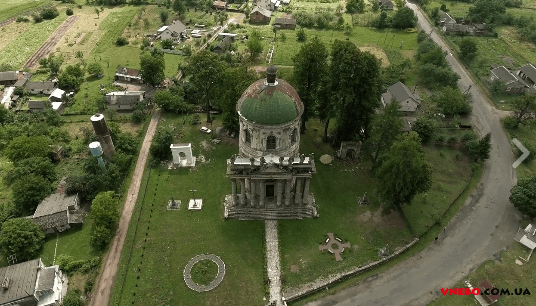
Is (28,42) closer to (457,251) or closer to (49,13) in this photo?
(49,13)

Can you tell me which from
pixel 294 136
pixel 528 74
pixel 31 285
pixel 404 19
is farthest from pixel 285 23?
pixel 31 285

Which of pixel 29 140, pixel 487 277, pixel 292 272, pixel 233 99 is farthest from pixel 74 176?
pixel 487 277

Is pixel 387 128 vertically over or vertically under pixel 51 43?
over

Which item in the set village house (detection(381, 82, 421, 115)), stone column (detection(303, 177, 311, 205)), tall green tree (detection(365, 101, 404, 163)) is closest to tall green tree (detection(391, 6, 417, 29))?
village house (detection(381, 82, 421, 115))

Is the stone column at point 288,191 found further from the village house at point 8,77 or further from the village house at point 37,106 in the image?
the village house at point 8,77

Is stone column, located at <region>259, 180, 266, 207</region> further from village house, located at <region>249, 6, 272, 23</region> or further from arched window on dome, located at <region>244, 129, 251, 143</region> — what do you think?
village house, located at <region>249, 6, 272, 23</region>

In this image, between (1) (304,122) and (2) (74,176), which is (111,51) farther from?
(1) (304,122)
